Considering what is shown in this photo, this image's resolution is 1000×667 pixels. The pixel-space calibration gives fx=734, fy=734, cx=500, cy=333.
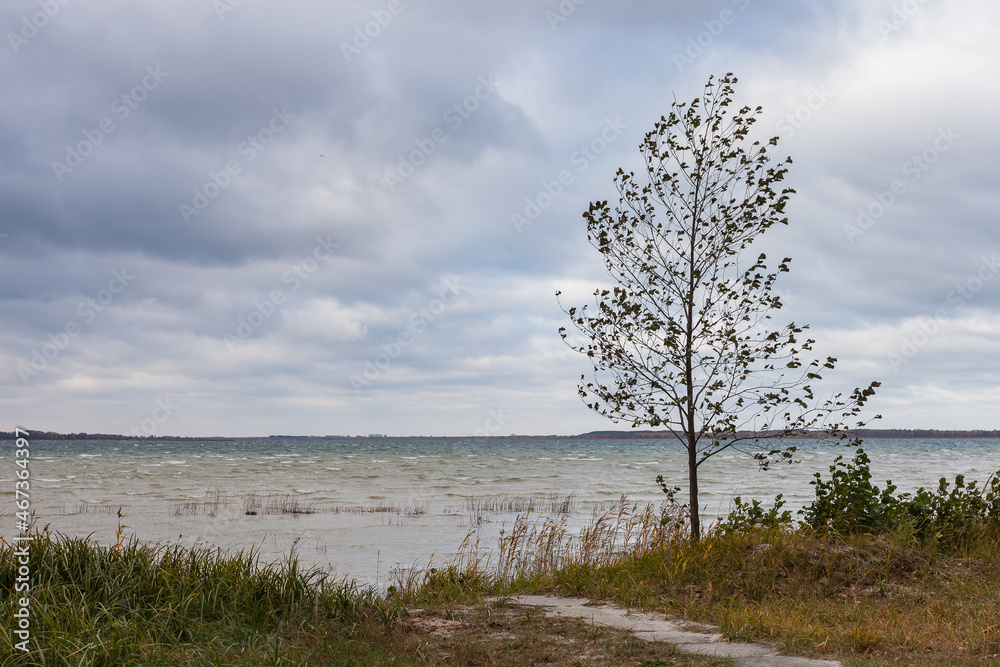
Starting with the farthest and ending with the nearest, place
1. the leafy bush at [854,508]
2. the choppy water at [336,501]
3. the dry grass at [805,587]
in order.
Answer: the choppy water at [336,501], the leafy bush at [854,508], the dry grass at [805,587]

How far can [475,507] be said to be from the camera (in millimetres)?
27266

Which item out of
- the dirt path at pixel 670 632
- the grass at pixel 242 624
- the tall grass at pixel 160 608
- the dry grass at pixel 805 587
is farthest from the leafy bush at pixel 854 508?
the tall grass at pixel 160 608

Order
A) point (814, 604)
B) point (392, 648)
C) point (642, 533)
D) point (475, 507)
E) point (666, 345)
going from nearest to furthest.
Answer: point (392, 648) → point (814, 604) → point (666, 345) → point (642, 533) → point (475, 507)

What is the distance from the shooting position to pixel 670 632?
7191 millimetres

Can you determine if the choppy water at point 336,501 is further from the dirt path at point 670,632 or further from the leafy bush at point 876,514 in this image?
the dirt path at point 670,632

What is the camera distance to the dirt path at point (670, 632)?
6.16 metres

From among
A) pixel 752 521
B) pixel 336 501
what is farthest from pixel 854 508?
pixel 336 501

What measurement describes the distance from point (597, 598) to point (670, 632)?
157 cm

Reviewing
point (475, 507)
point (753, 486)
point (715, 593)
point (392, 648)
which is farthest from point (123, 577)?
point (753, 486)

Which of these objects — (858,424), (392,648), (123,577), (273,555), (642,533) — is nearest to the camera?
(392,648)

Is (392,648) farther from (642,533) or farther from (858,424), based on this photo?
(858,424)

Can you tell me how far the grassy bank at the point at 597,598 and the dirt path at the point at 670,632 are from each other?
234 mm

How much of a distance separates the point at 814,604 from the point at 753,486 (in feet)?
97.0

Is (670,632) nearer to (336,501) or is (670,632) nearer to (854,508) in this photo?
(854,508)
